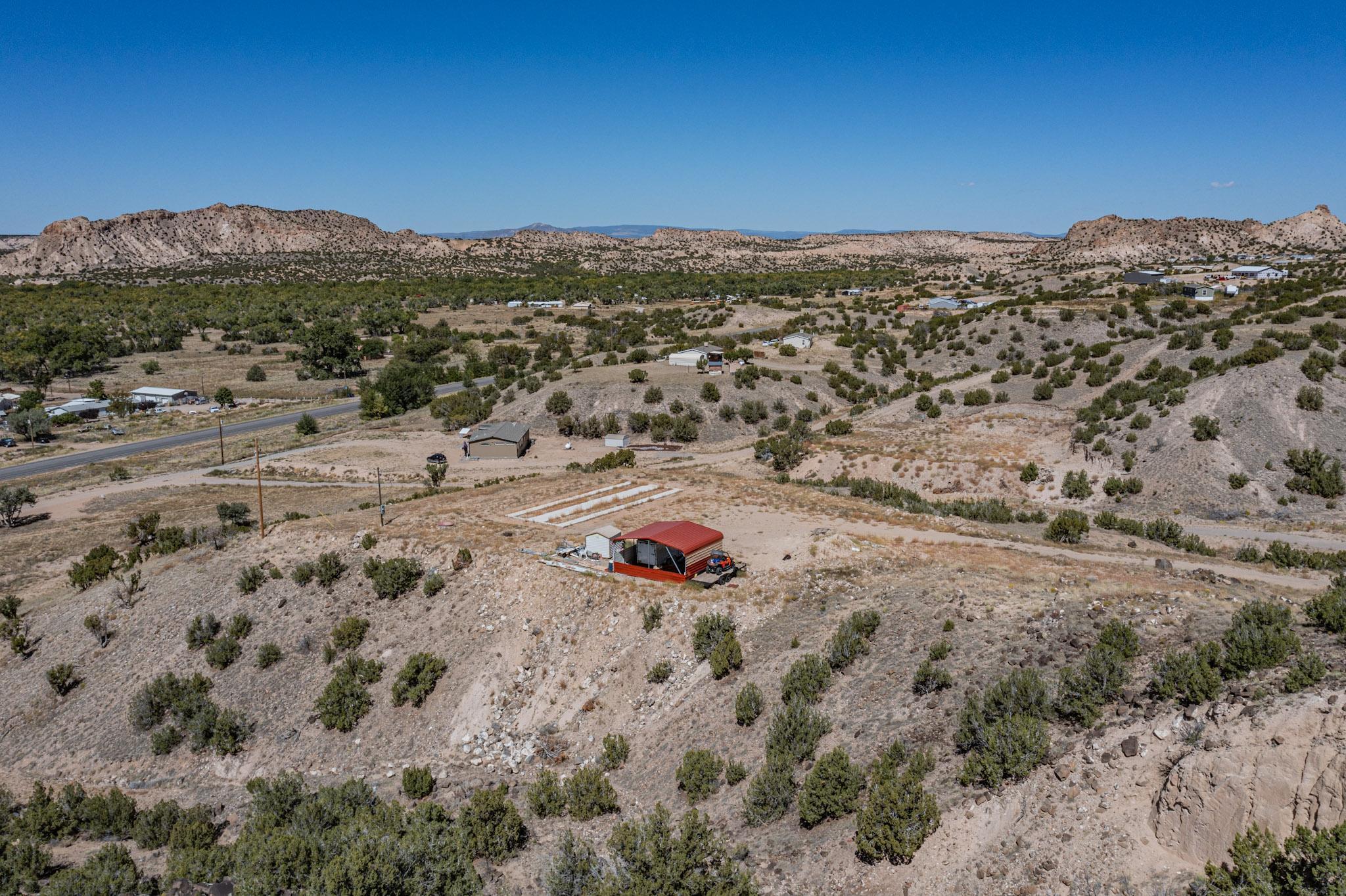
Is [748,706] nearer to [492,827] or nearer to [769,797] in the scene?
[769,797]

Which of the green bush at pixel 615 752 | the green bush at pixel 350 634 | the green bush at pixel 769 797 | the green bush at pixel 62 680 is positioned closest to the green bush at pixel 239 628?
the green bush at pixel 350 634

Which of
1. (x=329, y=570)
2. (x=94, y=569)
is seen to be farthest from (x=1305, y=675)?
(x=94, y=569)

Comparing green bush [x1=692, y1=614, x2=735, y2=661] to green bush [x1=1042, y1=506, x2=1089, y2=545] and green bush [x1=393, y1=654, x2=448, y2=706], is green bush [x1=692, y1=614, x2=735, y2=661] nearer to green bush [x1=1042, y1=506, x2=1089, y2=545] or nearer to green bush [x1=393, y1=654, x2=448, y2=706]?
green bush [x1=393, y1=654, x2=448, y2=706]

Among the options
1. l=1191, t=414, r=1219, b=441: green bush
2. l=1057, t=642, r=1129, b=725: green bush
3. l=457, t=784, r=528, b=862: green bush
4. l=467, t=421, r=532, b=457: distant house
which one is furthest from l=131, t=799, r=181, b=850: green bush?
l=1191, t=414, r=1219, b=441: green bush

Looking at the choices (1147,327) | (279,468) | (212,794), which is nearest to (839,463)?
(212,794)

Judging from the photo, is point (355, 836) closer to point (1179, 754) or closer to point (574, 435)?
point (1179, 754)

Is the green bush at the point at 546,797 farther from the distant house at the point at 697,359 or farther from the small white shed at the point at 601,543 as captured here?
the distant house at the point at 697,359
